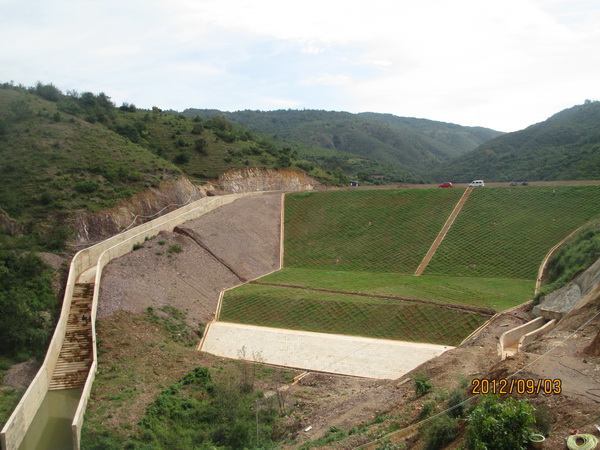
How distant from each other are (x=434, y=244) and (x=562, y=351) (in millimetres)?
22752

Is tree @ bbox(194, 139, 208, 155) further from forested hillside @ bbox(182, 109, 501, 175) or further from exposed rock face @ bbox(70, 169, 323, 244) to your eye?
forested hillside @ bbox(182, 109, 501, 175)

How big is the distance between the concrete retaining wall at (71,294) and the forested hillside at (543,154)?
135 ft

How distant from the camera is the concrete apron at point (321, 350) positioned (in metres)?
20.2

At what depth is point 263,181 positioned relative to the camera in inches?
2012

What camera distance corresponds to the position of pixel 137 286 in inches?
1017

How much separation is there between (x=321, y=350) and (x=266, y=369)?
2.94m

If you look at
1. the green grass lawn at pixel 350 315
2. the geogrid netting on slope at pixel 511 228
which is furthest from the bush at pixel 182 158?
the geogrid netting on slope at pixel 511 228

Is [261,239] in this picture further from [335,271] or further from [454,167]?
[454,167]

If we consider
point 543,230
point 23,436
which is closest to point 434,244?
point 543,230

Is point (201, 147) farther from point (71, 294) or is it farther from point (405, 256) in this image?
point (71, 294)

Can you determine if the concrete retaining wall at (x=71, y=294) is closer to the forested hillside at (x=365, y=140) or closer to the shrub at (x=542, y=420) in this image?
the shrub at (x=542, y=420)

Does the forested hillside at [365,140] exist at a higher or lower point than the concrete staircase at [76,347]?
higher

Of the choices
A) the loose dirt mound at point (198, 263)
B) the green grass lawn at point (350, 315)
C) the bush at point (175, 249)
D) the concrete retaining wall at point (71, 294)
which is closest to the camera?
the concrete retaining wall at point (71, 294)
